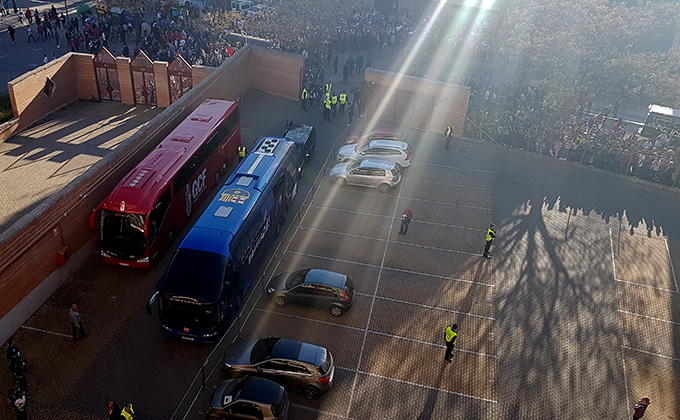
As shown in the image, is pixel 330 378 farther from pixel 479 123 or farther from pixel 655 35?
pixel 655 35

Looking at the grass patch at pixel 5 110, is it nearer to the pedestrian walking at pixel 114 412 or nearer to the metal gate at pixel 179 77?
the metal gate at pixel 179 77

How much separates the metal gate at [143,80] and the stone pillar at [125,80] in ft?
0.74

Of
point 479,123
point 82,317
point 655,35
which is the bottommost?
point 82,317

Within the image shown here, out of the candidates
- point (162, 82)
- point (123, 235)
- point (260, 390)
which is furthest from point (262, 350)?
point (162, 82)

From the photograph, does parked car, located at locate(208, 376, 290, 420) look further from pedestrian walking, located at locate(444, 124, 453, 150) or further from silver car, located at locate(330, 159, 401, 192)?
pedestrian walking, located at locate(444, 124, 453, 150)

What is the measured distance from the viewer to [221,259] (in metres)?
15.9

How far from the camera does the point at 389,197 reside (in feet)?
81.1

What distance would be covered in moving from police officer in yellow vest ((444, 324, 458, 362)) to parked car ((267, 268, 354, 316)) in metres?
3.34

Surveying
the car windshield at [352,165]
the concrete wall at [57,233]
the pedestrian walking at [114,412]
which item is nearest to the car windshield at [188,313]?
the pedestrian walking at [114,412]

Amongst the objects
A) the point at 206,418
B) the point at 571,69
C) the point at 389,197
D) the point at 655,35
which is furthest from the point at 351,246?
the point at 655,35

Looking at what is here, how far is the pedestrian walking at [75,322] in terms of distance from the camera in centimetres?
1529

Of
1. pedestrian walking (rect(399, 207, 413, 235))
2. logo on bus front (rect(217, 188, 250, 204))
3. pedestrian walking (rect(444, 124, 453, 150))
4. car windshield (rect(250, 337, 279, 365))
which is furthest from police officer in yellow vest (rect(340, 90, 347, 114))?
car windshield (rect(250, 337, 279, 365))

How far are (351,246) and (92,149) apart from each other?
14774 mm

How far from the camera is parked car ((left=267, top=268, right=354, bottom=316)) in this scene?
17.2 metres
